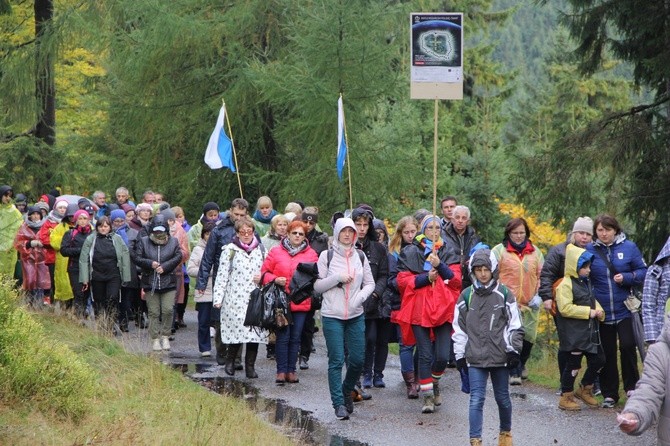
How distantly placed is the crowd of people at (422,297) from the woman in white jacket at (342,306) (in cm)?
1

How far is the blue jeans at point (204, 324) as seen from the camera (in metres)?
14.4

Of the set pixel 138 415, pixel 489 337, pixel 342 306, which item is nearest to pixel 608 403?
pixel 489 337

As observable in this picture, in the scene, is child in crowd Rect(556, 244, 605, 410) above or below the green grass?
above

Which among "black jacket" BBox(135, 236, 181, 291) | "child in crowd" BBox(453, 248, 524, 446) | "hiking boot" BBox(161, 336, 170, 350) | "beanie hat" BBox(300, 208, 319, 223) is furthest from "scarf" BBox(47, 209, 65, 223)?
"child in crowd" BBox(453, 248, 524, 446)

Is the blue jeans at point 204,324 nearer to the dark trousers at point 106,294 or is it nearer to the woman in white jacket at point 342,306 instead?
the dark trousers at point 106,294

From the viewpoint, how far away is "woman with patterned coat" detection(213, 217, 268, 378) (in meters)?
13.1

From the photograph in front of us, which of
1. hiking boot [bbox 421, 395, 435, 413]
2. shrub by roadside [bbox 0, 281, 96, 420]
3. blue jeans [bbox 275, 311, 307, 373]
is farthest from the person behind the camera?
blue jeans [bbox 275, 311, 307, 373]

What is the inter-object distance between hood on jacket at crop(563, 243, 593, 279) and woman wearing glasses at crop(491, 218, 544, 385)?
2.85ft

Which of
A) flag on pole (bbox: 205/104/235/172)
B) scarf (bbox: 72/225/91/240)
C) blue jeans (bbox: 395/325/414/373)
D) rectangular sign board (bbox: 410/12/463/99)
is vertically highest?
rectangular sign board (bbox: 410/12/463/99)

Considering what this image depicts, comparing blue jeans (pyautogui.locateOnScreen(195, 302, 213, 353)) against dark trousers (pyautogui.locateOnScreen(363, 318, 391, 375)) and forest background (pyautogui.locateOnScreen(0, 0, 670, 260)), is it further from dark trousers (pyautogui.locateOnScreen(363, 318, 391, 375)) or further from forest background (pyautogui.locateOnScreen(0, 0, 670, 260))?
forest background (pyautogui.locateOnScreen(0, 0, 670, 260))

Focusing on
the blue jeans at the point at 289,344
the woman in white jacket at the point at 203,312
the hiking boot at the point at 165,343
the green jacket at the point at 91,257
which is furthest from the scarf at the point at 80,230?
the blue jeans at the point at 289,344

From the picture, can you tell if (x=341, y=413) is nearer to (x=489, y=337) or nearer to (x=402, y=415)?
(x=402, y=415)

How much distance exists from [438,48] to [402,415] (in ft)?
13.1

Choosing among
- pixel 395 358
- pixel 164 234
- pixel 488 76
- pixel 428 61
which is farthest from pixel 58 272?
pixel 488 76
